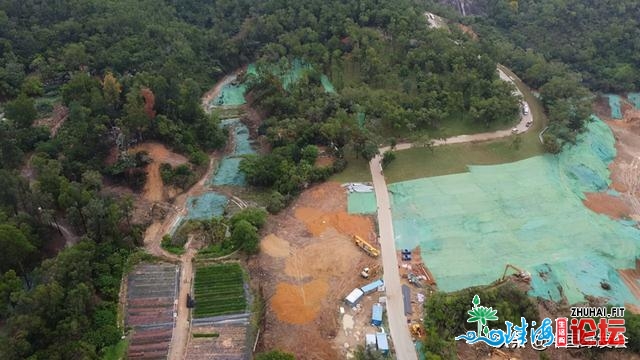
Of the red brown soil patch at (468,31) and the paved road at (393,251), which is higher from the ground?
the red brown soil patch at (468,31)

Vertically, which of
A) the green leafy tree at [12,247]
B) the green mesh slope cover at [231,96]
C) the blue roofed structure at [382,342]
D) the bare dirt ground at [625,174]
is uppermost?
the green leafy tree at [12,247]

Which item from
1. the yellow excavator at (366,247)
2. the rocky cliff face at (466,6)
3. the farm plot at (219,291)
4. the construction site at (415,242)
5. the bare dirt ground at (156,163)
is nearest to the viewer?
the construction site at (415,242)

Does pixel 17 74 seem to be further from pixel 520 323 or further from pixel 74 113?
pixel 520 323

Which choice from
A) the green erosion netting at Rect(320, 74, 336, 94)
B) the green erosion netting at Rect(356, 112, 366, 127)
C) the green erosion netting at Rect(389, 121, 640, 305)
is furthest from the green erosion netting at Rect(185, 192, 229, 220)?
the green erosion netting at Rect(320, 74, 336, 94)

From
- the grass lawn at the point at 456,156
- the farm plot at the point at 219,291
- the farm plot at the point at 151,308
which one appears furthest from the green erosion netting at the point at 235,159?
the grass lawn at the point at 456,156

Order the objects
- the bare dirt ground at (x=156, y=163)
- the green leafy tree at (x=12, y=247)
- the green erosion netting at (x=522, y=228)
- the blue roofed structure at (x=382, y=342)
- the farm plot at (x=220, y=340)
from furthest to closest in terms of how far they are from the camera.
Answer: the bare dirt ground at (x=156, y=163) → the green erosion netting at (x=522, y=228) → the green leafy tree at (x=12, y=247) → the blue roofed structure at (x=382, y=342) → the farm plot at (x=220, y=340)

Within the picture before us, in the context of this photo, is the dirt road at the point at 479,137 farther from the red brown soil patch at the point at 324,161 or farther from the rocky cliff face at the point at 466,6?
the rocky cliff face at the point at 466,6

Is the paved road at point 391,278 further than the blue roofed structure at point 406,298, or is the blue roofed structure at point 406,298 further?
the blue roofed structure at point 406,298
